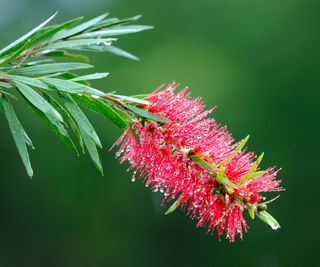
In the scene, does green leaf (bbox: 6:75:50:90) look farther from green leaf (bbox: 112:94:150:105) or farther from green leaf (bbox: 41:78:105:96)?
green leaf (bbox: 112:94:150:105)

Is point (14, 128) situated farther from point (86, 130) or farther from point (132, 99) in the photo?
point (132, 99)

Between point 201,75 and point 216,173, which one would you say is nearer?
point 216,173

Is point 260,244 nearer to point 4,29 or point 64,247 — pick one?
point 64,247

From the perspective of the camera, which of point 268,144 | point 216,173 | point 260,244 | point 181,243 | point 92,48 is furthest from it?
point 181,243

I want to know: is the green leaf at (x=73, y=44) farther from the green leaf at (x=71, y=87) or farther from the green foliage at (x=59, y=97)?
the green leaf at (x=71, y=87)

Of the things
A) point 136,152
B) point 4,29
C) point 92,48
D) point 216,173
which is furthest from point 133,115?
point 4,29

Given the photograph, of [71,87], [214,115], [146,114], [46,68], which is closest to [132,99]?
[146,114]
